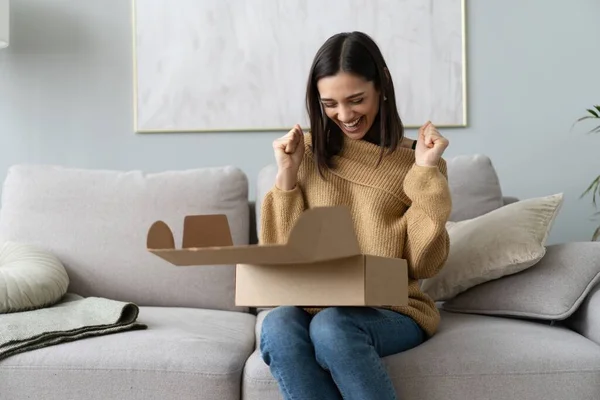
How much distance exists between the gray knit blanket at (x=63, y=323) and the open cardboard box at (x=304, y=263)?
53 centimetres

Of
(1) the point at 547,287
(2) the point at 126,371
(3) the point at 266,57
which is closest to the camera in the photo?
(2) the point at 126,371

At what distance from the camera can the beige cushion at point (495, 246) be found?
186 centimetres

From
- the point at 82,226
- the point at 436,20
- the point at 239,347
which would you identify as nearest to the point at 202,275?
the point at 82,226

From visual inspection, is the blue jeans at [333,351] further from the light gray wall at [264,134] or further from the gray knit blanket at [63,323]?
the light gray wall at [264,134]

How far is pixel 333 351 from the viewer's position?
4.60 feet

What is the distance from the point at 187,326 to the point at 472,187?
927 millimetres

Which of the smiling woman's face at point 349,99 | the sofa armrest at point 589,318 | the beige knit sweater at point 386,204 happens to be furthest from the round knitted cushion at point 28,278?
the sofa armrest at point 589,318

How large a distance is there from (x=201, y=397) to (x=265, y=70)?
142cm

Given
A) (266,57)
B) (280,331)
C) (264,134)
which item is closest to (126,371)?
(280,331)

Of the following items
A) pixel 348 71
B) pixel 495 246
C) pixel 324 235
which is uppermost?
pixel 348 71

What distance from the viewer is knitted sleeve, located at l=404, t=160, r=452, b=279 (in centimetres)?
159

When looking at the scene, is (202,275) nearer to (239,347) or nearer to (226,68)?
(239,347)

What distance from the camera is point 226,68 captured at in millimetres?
2699

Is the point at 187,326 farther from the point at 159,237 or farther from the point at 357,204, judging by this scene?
the point at 159,237
